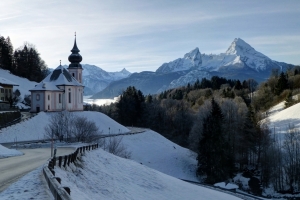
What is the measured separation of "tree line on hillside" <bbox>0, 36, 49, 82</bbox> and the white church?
35.0 metres

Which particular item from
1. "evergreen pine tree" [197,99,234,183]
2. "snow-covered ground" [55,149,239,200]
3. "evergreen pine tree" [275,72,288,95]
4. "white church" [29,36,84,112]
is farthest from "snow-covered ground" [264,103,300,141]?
"white church" [29,36,84,112]

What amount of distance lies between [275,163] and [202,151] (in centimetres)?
1016

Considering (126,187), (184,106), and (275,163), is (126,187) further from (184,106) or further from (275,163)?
(184,106)

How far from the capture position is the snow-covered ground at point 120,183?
17797mm

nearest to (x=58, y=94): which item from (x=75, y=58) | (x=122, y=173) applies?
(x=75, y=58)

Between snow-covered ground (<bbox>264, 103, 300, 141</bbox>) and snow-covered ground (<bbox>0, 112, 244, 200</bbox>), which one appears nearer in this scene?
snow-covered ground (<bbox>0, 112, 244, 200</bbox>)

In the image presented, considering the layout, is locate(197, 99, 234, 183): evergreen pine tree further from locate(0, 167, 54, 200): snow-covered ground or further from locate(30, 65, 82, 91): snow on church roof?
locate(0, 167, 54, 200): snow-covered ground

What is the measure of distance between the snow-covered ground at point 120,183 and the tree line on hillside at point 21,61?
7919cm

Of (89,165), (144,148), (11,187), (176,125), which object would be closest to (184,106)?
(176,125)

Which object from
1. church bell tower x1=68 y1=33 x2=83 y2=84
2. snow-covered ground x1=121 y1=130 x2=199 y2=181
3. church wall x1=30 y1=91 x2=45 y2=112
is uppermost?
church bell tower x1=68 y1=33 x2=83 y2=84

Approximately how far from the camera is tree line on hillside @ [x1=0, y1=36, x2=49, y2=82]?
102 meters

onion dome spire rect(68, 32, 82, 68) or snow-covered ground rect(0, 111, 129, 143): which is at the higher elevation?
onion dome spire rect(68, 32, 82, 68)

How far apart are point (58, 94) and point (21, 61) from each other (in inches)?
1677

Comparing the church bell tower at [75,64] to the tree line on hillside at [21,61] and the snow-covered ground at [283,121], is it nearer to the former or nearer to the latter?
the tree line on hillside at [21,61]
